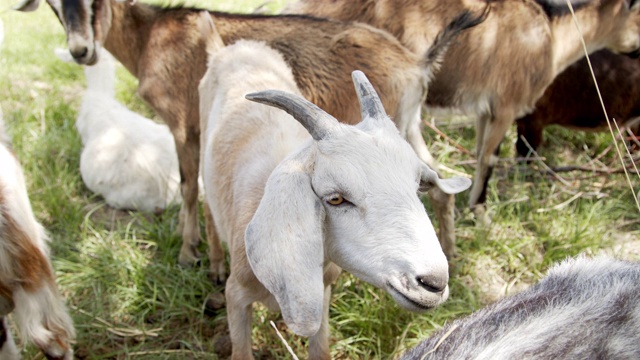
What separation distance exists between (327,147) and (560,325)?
0.82 m

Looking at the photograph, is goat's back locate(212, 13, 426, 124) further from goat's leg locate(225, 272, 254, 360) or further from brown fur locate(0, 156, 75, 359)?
brown fur locate(0, 156, 75, 359)

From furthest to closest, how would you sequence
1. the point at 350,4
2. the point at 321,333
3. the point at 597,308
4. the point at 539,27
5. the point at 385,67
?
the point at 350,4, the point at 539,27, the point at 385,67, the point at 321,333, the point at 597,308

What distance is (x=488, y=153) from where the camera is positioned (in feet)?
13.5

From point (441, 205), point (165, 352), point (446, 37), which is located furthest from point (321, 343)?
point (446, 37)

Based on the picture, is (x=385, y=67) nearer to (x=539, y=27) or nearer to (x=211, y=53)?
(x=211, y=53)

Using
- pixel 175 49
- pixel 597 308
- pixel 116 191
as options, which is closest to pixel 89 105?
pixel 116 191

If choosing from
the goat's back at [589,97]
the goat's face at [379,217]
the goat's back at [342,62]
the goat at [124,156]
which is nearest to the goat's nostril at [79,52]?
the goat at [124,156]

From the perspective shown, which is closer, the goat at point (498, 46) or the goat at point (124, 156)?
the goat at point (498, 46)

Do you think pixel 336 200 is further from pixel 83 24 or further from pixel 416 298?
pixel 83 24

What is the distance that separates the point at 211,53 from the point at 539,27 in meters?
2.09

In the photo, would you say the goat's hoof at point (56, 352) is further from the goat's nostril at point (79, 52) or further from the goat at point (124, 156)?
the goat's nostril at point (79, 52)

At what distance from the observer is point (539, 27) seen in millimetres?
3984

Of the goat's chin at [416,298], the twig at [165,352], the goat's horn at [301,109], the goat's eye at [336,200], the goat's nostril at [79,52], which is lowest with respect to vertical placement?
the twig at [165,352]

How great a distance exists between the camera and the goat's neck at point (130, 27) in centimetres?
405
